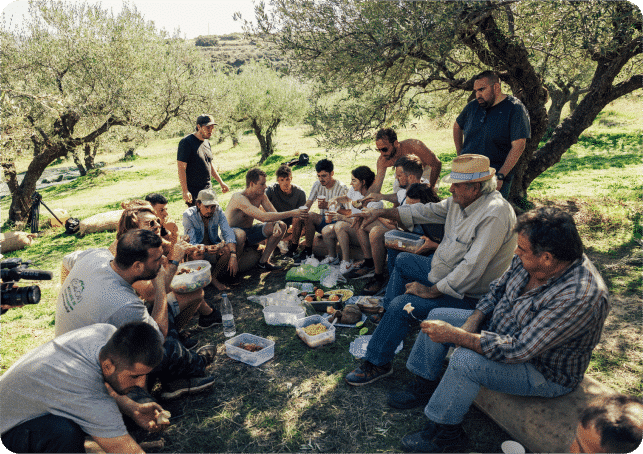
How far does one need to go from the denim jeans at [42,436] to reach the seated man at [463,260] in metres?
2.13

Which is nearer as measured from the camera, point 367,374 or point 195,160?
point 367,374

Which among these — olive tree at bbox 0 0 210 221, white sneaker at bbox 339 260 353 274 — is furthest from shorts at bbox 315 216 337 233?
olive tree at bbox 0 0 210 221

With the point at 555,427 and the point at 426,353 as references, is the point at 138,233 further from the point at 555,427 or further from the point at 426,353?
the point at 555,427

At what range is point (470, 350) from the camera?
283 cm

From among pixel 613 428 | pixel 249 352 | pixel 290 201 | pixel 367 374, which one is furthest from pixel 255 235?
pixel 613 428

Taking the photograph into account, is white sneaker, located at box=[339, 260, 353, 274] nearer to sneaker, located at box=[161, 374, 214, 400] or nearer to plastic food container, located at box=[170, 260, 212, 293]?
plastic food container, located at box=[170, 260, 212, 293]

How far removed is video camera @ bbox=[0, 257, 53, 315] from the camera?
9.23 feet

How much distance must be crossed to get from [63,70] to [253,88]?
975 cm

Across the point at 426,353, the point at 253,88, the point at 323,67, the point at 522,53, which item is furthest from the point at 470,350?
the point at 253,88

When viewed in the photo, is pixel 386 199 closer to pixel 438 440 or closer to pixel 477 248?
pixel 477 248

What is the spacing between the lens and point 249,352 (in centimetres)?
410

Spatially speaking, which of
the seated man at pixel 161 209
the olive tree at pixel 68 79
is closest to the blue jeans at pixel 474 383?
the seated man at pixel 161 209

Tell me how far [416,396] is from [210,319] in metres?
2.60

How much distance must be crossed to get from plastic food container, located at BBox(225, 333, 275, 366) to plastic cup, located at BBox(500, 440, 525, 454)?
221 cm
